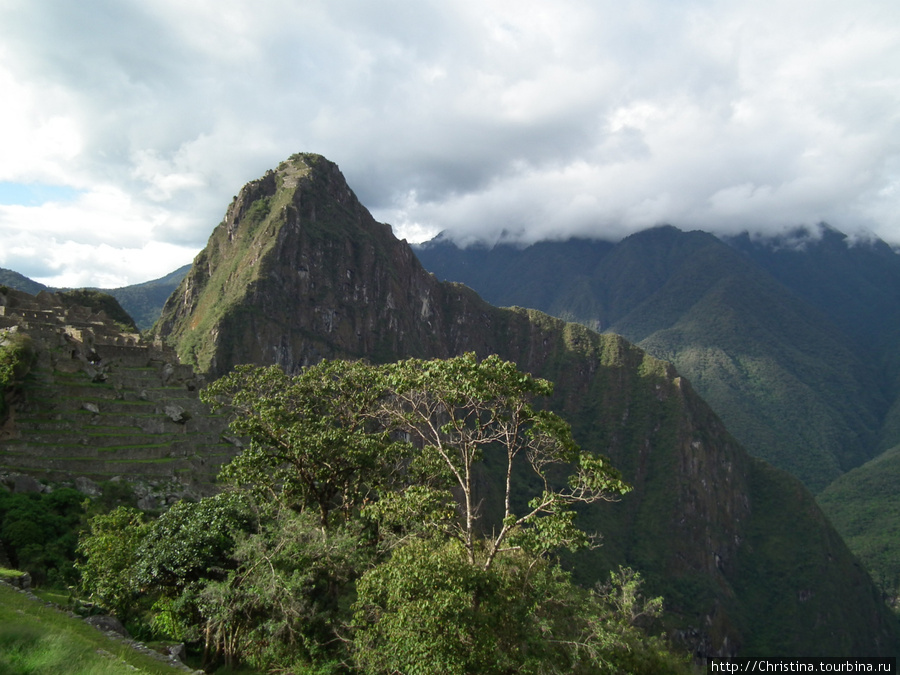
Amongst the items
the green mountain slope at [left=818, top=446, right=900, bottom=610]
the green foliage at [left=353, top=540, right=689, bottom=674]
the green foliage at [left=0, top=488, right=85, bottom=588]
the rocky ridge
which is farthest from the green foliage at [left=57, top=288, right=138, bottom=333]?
the green mountain slope at [left=818, top=446, right=900, bottom=610]

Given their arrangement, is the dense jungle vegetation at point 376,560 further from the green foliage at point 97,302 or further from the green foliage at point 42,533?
the green foliage at point 97,302

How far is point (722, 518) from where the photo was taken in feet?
493

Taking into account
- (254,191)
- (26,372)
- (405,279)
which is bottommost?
(26,372)

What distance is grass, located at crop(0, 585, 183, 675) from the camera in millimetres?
7461

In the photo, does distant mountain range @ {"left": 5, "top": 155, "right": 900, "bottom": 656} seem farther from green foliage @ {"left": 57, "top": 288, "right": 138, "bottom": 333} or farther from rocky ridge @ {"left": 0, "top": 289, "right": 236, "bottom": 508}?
rocky ridge @ {"left": 0, "top": 289, "right": 236, "bottom": 508}

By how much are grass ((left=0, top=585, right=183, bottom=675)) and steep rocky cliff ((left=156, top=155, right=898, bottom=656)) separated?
99.7 meters

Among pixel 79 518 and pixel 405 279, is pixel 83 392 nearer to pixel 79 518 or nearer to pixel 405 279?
pixel 79 518

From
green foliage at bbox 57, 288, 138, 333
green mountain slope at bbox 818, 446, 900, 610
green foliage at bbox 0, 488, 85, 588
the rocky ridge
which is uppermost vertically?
green foliage at bbox 57, 288, 138, 333

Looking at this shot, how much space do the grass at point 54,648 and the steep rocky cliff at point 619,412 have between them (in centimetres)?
9968

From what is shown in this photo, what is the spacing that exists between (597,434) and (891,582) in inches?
3345

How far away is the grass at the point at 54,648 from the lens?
24.5 feet

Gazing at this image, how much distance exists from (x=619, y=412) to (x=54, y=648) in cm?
18464

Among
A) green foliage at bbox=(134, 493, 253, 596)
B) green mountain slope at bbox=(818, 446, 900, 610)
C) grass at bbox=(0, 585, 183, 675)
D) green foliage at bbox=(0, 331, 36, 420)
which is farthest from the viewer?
green mountain slope at bbox=(818, 446, 900, 610)

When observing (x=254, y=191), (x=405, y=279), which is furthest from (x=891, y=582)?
(x=254, y=191)
